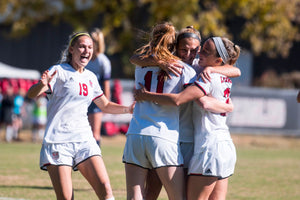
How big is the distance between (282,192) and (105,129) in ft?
41.3

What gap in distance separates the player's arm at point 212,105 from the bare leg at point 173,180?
597mm

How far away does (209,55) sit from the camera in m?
5.16

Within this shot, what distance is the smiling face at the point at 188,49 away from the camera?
5195 millimetres

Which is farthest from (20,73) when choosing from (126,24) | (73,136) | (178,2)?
(73,136)

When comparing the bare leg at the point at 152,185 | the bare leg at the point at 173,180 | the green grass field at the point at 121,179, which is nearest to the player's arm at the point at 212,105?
the bare leg at the point at 173,180

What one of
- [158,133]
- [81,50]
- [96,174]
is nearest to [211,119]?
[158,133]

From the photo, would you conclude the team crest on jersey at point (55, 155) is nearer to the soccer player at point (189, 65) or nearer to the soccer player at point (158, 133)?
the soccer player at point (158, 133)

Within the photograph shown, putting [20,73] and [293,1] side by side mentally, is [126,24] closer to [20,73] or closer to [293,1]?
[20,73]

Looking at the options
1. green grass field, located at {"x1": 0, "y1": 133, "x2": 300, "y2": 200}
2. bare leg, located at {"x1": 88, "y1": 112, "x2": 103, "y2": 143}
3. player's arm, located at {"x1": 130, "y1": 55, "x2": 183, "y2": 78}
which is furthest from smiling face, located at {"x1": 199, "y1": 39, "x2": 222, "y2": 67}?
bare leg, located at {"x1": 88, "y1": 112, "x2": 103, "y2": 143}

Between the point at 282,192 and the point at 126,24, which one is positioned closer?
the point at 282,192

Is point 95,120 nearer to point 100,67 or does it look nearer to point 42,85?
point 100,67

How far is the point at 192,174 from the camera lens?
4992 mm

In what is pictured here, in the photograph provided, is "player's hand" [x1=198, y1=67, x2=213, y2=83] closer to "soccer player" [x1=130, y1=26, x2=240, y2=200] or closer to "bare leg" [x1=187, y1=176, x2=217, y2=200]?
"soccer player" [x1=130, y1=26, x2=240, y2=200]

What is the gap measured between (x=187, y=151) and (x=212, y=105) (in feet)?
1.66
